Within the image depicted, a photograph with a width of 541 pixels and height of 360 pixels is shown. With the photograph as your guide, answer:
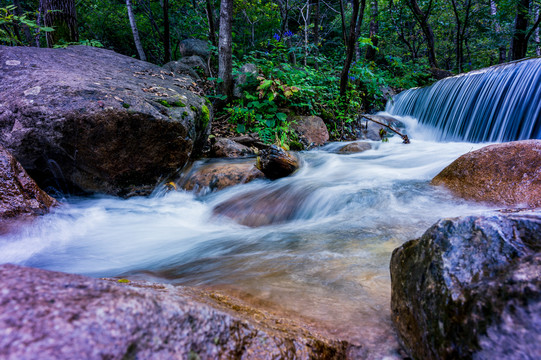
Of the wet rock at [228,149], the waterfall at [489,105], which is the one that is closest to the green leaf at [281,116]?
the wet rock at [228,149]

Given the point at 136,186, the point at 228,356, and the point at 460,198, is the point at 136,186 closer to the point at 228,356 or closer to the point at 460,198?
the point at 228,356

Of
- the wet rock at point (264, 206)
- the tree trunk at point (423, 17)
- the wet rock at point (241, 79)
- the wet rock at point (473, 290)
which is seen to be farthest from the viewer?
the tree trunk at point (423, 17)

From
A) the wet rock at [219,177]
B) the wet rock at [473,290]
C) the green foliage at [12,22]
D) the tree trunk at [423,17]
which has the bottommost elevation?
the wet rock at [219,177]

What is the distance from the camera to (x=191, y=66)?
10.2m

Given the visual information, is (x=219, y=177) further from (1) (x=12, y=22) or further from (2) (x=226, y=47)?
(1) (x=12, y=22)

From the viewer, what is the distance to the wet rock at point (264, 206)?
382cm

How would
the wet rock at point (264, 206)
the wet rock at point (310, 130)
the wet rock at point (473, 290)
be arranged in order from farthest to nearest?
the wet rock at point (310, 130)
the wet rock at point (264, 206)
the wet rock at point (473, 290)

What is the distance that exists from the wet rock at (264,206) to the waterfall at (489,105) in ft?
17.8

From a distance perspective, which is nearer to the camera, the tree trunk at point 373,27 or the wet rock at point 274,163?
the wet rock at point 274,163

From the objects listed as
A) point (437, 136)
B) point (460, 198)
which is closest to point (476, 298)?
point (460, 198)

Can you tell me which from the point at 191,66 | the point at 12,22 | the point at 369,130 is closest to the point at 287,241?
the point at 369,130

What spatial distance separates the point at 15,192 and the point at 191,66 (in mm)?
8488

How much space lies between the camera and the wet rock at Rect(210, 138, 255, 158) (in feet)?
20.0

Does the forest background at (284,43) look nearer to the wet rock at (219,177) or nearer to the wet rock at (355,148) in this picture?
the wet rock at (355,148)
